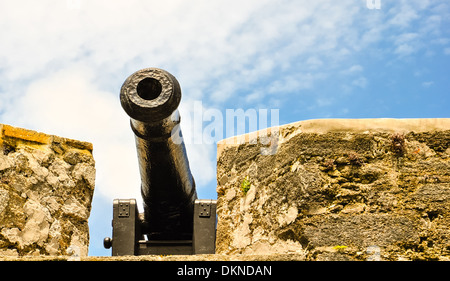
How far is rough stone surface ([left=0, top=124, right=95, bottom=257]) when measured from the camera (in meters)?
5.78

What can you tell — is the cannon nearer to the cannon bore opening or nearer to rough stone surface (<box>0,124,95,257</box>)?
the cannon bore opening

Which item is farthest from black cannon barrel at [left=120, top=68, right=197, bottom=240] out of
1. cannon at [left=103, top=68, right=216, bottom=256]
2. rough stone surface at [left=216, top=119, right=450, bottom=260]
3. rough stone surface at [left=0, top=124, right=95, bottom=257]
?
rough stone surface at [left=216, top=119, right=450, bottom=260]

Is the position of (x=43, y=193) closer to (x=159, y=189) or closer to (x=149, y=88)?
(x=159, y=189)

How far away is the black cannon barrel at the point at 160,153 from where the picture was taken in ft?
17.5

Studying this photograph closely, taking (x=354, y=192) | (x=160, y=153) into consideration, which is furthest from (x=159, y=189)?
(x=354, y=192)

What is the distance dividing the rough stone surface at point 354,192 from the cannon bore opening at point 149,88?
3.60 feet

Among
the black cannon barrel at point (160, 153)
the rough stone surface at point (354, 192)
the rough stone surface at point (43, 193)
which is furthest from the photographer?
the rough stone surface at point (43, 193)

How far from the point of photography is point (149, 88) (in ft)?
17.8

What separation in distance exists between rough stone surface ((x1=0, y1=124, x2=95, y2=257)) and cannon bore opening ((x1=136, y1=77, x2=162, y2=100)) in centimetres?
129

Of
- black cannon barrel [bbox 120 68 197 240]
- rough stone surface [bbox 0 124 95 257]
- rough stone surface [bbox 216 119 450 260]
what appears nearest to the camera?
rough stone surface [bbox 216 119 450 260]

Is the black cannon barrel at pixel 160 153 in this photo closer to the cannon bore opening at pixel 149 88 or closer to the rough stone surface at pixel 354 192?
the cannon bore opening at pixel 149 88

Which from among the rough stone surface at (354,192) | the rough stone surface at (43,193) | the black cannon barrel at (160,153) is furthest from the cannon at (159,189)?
the rough stone surface at (354,192)
